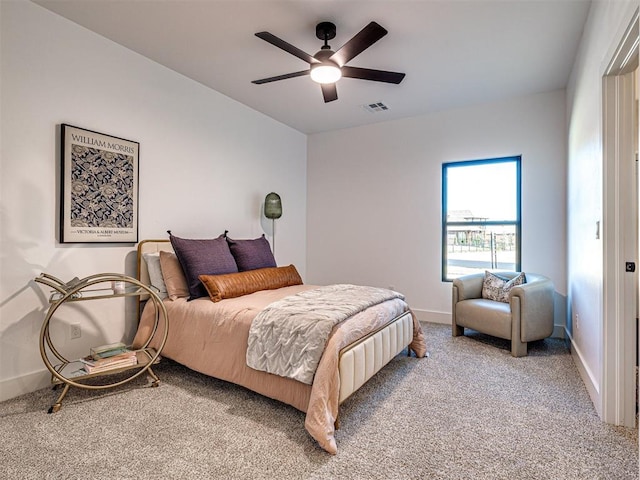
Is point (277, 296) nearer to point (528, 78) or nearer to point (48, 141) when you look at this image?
point (48, 141)

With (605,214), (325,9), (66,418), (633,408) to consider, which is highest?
(325,9)

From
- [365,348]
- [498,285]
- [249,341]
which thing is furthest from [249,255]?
[498,285]

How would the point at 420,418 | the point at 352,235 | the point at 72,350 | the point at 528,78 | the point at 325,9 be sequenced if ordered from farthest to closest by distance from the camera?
the point at 352,235
the point at 528,78
the point at 72,350
the point at 325,9
the point at 420,418

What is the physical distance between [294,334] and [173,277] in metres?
1.48

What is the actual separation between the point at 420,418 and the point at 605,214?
1725 mm

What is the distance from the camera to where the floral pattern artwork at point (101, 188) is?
267 centimetres

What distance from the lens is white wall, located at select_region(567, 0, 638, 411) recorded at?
6.77 feet

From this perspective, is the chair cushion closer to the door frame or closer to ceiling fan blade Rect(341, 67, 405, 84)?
the door frame

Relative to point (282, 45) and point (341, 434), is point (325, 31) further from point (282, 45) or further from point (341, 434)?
point (341, 434)

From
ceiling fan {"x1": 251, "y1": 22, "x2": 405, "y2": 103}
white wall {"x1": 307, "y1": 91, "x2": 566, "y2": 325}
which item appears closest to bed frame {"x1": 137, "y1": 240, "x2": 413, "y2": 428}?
white wall {"x1": 307, "y1": 91, "x2": 566, "y2": 325}

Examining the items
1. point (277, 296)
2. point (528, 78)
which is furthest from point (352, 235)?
point (528, 78)

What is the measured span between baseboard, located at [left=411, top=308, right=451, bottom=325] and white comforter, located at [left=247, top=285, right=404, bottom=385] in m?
2.38

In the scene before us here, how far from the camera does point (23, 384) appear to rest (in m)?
2.41

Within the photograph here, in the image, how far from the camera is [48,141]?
254 centimetres
